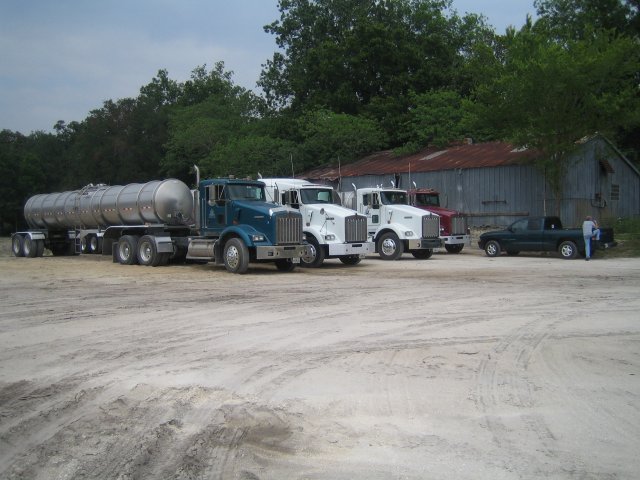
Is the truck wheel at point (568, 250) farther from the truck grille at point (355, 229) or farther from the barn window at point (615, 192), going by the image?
the barn window at point (615, 192)

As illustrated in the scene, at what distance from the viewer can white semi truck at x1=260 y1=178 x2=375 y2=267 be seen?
67.2 ft

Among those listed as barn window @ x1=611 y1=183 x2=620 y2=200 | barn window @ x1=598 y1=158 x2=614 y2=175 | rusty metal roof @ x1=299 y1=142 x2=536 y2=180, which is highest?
rusty metal roof @ x1=299 y1=142 x2=536 y2=180

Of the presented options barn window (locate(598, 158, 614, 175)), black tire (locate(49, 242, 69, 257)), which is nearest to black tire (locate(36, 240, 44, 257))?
black tire (locate(49, 242, 69, 257))

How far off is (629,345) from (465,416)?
3996 millimetres

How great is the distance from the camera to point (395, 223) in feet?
79.2

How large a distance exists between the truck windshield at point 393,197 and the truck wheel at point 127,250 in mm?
9467

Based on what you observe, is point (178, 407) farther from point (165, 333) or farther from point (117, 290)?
point (117, 290)

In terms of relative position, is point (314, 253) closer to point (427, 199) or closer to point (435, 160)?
point (427, 199)

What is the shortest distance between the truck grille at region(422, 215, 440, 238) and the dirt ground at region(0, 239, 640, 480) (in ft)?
33.1

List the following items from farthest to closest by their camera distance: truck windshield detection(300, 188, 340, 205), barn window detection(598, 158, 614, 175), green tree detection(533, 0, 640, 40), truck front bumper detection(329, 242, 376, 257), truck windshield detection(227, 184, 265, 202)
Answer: green tree detection(533, 0, 640, 40), barn window detection(598, 158, 614, 175), truck windshield detection(300, 188, 340, 205), truck front bumper detection(329, 242, 376, 257), truck windshield detection(227, 184, 265, 202)

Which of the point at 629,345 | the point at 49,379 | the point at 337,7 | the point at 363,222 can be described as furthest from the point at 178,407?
the point at 337,7

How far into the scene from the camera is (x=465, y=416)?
5.69 m

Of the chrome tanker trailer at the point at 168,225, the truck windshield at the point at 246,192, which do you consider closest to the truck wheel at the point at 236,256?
the chrome tanker trailer at the point at 168,225

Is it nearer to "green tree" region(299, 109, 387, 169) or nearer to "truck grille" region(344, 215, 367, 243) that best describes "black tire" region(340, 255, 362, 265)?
"truck grille" region(344, 215, 367, 243)
